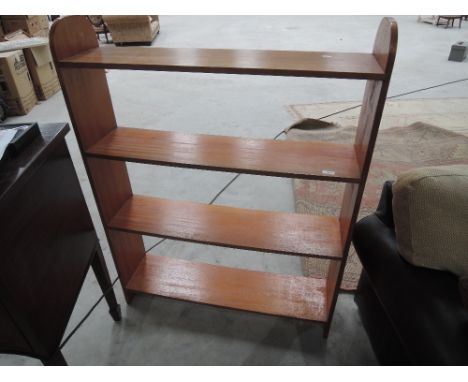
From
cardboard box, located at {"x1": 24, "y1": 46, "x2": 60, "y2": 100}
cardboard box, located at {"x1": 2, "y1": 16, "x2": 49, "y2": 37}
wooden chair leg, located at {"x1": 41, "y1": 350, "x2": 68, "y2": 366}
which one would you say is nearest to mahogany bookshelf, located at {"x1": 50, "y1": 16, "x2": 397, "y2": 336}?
wooden chair leg, located at {"x1": 41, "y1": 350, "x2": 68, "y2": 366}

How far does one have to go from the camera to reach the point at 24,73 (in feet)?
11.3

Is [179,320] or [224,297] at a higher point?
[224,297]

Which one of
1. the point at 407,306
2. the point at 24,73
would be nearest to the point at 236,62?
the point at 407,306

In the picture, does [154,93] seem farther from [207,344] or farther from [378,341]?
[378,341]

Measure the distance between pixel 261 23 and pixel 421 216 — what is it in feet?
22.9

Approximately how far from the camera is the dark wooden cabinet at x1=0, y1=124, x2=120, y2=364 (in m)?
0.87

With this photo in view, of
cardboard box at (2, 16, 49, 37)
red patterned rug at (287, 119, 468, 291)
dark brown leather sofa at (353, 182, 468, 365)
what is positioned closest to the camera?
dark brown leather sofa at (353, 182, 468, 365)

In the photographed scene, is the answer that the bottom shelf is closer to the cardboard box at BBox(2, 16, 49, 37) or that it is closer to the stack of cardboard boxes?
the stack of cardboard boxes

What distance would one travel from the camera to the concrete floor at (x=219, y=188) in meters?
A: 1.47

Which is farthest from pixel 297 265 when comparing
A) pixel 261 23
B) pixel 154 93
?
pixel 261 23

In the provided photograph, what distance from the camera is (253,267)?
6.15ft

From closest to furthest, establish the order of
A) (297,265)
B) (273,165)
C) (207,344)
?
(273,165) → (207,344) → (297,265)

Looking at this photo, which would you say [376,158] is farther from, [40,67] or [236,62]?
[40,67]

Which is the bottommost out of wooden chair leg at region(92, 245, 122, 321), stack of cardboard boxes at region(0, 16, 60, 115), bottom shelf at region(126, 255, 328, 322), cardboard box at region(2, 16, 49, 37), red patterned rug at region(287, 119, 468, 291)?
red patterned rug at region(287, 119, 468, 291)
